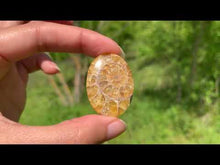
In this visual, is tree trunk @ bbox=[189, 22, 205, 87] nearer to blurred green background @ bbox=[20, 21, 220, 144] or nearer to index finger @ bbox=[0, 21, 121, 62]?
blurred green background @ bbox=[20, 21, 220, 144]

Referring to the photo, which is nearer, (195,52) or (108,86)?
(108,86)

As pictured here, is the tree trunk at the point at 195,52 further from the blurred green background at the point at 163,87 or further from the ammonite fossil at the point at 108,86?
the ammonite fossil at the point at 108,86

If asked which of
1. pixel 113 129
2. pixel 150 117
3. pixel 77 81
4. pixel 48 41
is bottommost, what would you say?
pixel 150 117

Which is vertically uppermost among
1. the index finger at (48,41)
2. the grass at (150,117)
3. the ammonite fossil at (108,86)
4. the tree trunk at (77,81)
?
the index finger at (48,41)

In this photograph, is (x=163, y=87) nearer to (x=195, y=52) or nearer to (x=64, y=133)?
(x=195, y=52)

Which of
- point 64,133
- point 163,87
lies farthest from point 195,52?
point 64,133

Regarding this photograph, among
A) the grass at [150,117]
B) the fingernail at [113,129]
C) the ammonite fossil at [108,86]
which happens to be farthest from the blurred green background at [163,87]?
the fingernail at [113,129]

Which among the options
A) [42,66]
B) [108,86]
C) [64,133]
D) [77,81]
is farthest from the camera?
[77,81]
